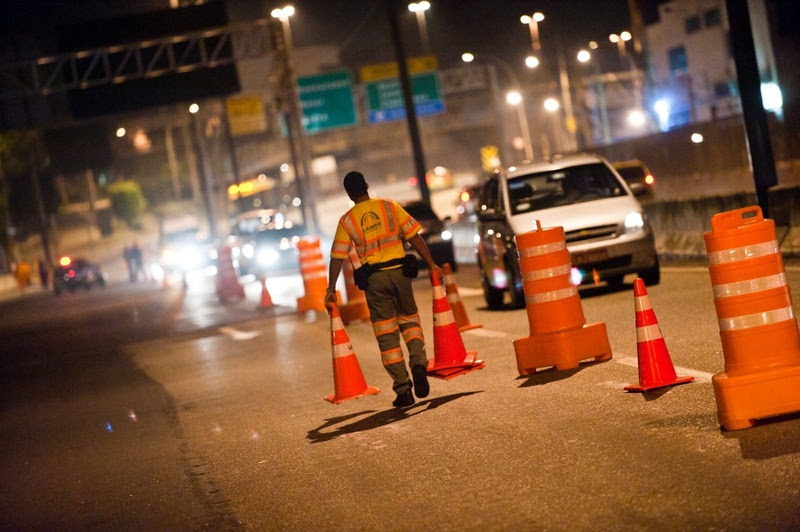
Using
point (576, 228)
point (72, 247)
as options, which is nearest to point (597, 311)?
point (576, 228)

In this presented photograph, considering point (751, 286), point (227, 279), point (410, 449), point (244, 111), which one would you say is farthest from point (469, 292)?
point (244, 111)

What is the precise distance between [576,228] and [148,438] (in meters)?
7.17

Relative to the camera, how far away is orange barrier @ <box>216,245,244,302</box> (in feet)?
96.1

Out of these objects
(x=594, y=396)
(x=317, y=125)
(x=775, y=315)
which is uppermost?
(x=317, y=125)

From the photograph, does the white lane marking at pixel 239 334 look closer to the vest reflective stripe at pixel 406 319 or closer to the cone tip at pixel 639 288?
the vest reflective stripe at pixel 406 319

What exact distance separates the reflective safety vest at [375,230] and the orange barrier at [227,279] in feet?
64.3

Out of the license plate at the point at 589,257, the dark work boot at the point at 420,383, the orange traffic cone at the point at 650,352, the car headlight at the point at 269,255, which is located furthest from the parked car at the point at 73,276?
the orange traffic cone at the point at 650,352

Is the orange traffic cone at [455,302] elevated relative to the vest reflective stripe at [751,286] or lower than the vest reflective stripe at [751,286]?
lower

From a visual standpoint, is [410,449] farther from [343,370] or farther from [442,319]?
[442,319]

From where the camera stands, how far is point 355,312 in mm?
17922

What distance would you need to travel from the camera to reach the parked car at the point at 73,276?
5566 cm

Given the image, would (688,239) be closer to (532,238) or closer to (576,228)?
(576,228)

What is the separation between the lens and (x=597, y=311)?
14.5 meters

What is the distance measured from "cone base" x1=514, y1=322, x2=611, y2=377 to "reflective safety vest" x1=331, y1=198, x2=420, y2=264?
1268 millimetres
